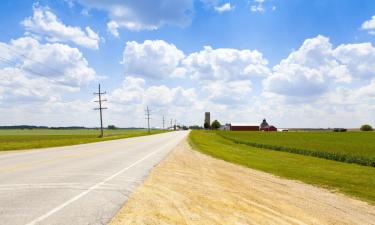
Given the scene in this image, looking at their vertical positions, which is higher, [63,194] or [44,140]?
[44,140]

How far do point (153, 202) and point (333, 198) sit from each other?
6.40 m

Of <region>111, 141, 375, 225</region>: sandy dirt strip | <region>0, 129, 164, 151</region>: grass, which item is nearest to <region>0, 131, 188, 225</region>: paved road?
<region>111, 141, 375, 225</region>: sandy dirt strip

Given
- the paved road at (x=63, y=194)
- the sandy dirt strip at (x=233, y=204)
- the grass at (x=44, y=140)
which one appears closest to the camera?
the paved road at (x=63, y=194)

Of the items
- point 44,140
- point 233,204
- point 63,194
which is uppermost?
point 44,140

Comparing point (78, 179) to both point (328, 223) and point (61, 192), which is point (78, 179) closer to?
point (61, 192)

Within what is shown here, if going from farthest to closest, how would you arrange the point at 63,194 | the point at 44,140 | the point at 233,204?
the point at 44,140
the point at 63,194
the point at 233,204

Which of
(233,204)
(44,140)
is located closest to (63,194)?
(233,204)

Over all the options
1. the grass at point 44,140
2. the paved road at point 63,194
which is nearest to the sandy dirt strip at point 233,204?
the paved road at point 63,194

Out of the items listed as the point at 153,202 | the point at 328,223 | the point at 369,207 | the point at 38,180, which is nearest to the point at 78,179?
the point at 38,180

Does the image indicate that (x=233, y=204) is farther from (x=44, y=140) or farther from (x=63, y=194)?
(x=44, y=140)

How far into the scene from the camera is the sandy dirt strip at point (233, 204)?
846 centimetres

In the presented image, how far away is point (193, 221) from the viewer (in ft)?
26.3

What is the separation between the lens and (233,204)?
33.3ft

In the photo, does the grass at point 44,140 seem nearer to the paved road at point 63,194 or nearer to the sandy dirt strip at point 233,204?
the paved road at point 63,194
